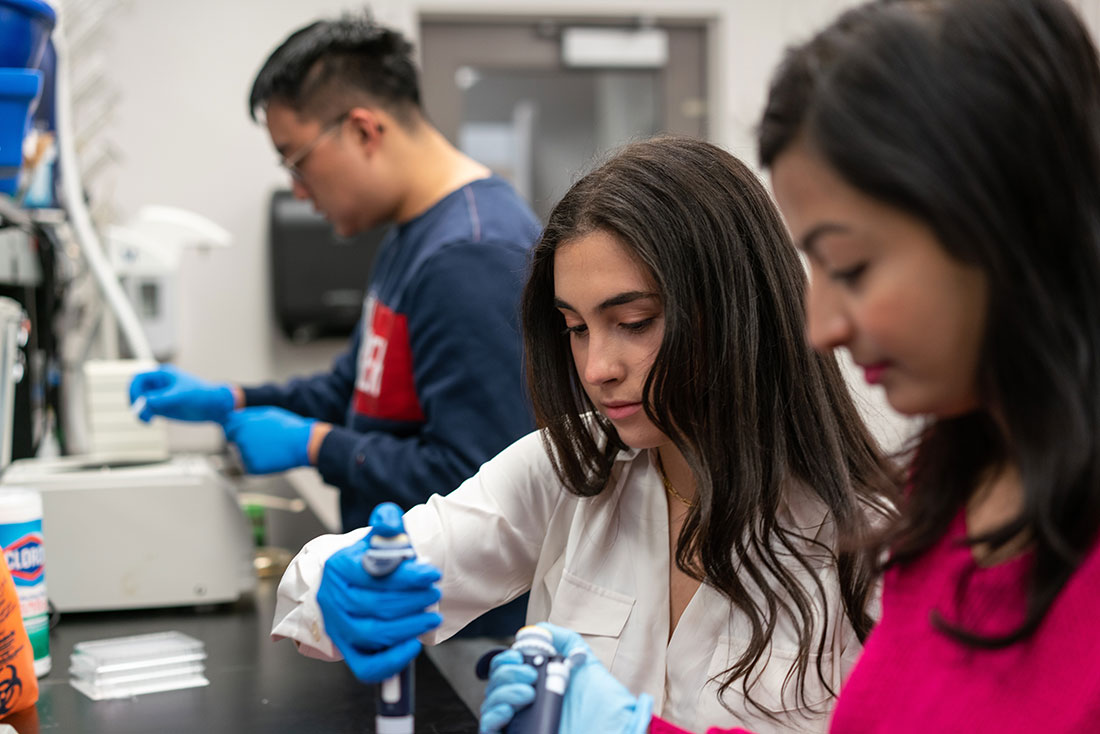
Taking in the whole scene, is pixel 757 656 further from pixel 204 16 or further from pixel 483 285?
pixel 204 16

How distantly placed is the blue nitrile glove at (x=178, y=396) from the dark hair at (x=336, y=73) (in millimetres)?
611

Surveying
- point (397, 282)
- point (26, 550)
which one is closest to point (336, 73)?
point (397, 282)

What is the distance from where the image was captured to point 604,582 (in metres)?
1.26

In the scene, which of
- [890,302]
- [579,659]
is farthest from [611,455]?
[890,302]

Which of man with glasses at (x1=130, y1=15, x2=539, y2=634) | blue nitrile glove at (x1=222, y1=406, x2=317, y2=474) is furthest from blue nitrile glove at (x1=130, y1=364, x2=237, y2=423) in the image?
blue nitrile glove at (x1=222, y1=406, x2=317, y2=474)

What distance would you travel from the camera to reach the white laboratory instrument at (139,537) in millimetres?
1687

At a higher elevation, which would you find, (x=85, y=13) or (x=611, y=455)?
(x=85, y=13)

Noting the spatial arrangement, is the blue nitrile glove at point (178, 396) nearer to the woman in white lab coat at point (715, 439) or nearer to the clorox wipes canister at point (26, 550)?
the clorox wipes canister at point (26, 550)

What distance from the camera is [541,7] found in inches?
155

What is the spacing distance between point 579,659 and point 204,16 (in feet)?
11.2

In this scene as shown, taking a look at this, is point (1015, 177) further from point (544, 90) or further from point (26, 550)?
point (544, 90)

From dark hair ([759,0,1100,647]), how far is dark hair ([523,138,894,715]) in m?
0.44

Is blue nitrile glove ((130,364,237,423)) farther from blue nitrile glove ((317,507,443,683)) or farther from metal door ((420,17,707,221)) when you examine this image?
metal door ((420,17,707,221))

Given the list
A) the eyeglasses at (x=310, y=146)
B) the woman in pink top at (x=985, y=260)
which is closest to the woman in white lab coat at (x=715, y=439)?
the woman in pink top at (x=985, y=260)
